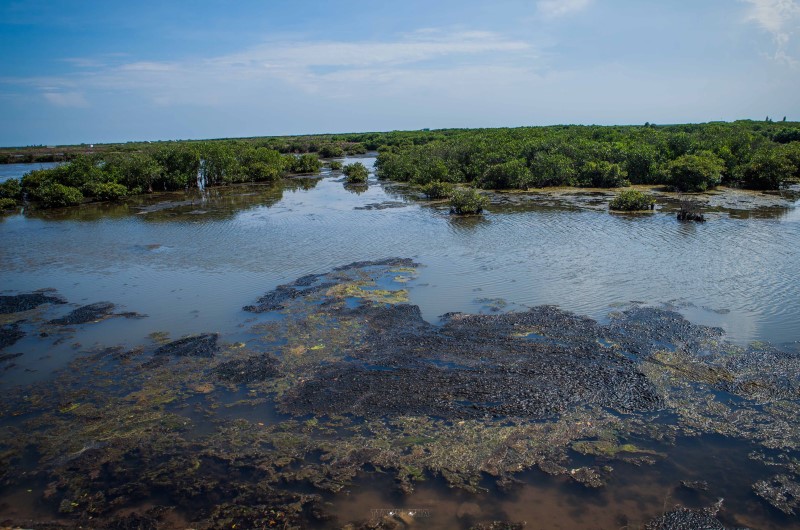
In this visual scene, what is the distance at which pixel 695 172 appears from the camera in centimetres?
3344

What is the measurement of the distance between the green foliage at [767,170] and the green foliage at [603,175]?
7.62m

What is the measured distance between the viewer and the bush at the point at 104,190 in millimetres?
36969

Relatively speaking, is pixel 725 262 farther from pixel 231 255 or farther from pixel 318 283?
pixel 231 255

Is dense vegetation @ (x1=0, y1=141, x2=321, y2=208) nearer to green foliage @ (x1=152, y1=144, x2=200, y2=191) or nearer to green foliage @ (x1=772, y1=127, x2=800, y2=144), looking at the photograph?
green foliage @ (x1=152, y1=144, x2=200, y2=191)

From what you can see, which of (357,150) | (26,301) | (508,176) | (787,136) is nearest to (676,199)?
(508,176)

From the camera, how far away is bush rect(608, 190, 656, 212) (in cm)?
2820

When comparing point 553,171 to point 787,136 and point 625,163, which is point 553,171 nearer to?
point 625,163

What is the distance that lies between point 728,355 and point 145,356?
43.6 feet

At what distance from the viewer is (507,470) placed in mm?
7996

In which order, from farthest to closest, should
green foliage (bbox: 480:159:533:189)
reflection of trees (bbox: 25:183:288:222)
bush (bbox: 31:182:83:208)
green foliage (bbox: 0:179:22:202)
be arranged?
green foliage (bbox: 480:159:533:189), green foliage (bbox: 0:179:22:202), bush (bbox: 31:182:83:208), reflection of trees (bbox: 25:183:288:222)

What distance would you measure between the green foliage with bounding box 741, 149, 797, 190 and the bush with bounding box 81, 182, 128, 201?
145 feet

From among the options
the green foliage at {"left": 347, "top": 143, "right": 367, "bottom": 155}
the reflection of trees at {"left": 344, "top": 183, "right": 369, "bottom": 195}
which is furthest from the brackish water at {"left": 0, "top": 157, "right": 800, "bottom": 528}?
the green foliage at {"left": 347, "top": 143, "right": 367, "bottom": 155}

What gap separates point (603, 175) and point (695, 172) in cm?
604

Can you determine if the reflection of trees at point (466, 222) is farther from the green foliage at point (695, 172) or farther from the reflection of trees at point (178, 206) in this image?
the green foliage at point (695, 172)
